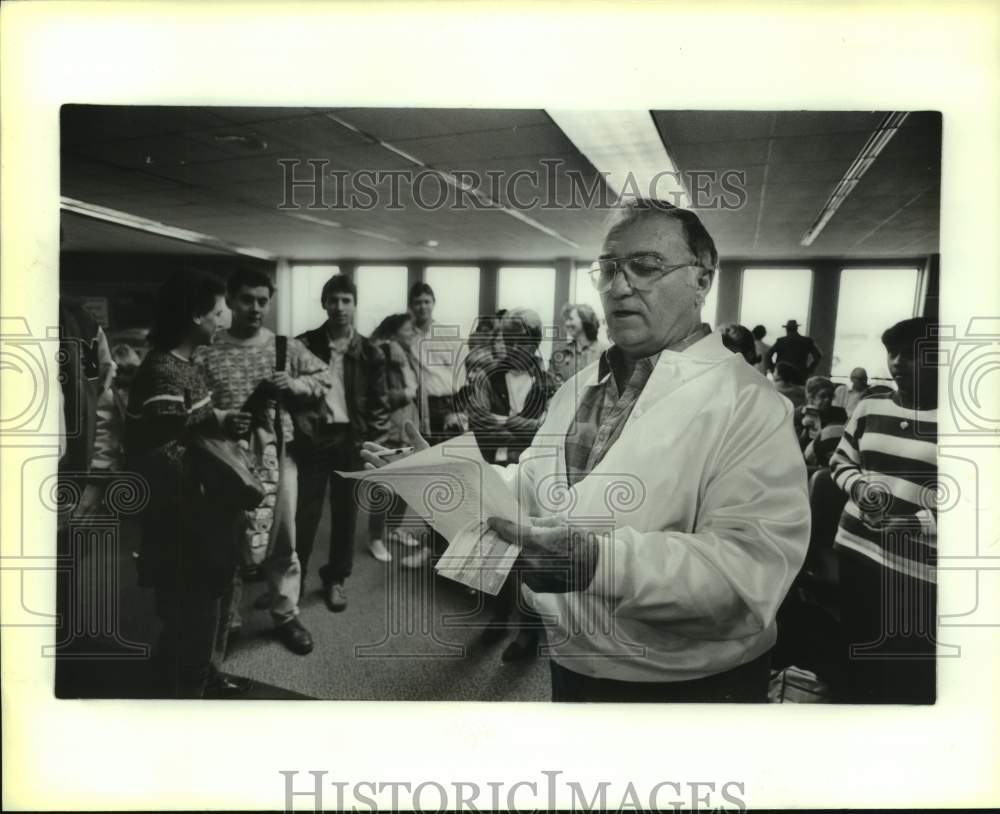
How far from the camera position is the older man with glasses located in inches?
71.6

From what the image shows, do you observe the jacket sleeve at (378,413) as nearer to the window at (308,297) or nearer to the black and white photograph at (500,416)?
the black and white photograph at (500,416)

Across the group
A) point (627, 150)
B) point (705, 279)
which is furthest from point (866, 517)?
point (627, 150)

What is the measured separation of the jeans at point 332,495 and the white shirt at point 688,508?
40 centimetres

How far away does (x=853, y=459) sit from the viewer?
6.13 ft

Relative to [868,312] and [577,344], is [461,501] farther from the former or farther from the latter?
[868,312]

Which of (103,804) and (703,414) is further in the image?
(103,804)

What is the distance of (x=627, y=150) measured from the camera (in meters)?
1.86

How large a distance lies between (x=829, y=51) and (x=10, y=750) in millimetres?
2618

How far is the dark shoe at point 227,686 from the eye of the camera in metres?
1.93

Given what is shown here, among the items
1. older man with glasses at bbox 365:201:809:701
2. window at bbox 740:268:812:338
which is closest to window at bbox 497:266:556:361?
older man with glasses at bbox 365:201:809:701

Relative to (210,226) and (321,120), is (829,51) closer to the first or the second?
(321,120)

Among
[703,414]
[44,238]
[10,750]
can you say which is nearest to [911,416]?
[703,414]

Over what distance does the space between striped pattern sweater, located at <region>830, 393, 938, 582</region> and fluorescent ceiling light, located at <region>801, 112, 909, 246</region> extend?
1.43 feet

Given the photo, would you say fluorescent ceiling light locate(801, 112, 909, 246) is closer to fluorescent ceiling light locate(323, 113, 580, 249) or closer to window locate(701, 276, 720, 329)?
window locate(701, 276, 720, 329)
